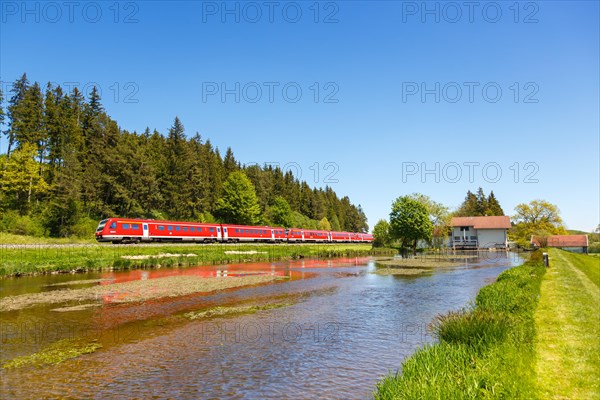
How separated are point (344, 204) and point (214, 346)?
163 metres

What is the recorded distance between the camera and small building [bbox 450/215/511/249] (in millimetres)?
96688

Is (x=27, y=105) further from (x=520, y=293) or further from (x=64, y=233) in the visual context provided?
(x=520, y=293)

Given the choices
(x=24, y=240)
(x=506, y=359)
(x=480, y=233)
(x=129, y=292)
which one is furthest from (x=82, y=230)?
(x=480, y=233)

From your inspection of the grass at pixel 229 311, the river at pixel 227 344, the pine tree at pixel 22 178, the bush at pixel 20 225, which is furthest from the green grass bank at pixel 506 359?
the pine tree at pixel 22 178

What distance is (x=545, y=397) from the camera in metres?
6.32

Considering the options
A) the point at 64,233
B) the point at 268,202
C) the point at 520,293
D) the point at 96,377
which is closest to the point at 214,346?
the point at 96,377

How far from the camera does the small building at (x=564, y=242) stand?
87.4 m

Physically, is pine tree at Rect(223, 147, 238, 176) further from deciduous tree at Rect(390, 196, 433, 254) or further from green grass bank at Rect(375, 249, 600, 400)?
green grass bank at Rect(375, 249, 600, 400)

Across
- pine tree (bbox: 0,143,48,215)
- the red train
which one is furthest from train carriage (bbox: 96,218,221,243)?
pine tree (bbox: 0,143,48,215)

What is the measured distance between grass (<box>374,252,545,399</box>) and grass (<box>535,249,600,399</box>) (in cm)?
31

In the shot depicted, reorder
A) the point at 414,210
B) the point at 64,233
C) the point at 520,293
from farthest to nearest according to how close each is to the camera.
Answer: the point at 414,210 < the point at 64,233 < the point at 520,293

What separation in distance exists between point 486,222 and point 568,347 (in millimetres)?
99140

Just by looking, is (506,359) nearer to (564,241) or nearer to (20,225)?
(20,225)

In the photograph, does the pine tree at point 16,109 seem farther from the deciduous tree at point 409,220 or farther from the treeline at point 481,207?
the treeline at point 481,207
